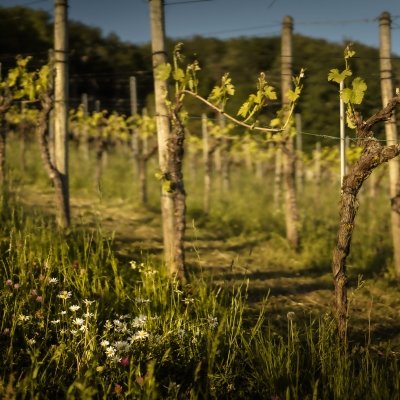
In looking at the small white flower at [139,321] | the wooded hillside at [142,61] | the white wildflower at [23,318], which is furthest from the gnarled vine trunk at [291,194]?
the wooded hillside at [142,61]

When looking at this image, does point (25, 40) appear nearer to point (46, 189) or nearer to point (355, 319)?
point (46, 189)

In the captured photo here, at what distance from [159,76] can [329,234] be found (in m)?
5.32

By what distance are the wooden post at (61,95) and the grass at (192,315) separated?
18.5 inches

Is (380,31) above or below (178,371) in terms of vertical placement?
above

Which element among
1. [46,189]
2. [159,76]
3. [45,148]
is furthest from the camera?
[46,189]

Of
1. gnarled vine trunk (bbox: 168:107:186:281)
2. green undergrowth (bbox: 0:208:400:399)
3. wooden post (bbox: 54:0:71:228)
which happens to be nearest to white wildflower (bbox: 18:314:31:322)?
green undergrowth (bbox: 0:208:400:399)

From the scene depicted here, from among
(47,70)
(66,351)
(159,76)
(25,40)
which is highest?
(25,40)

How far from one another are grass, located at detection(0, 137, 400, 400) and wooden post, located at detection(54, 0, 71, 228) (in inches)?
18.5

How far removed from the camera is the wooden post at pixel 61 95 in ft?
20.9

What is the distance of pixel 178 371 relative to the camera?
322 cm

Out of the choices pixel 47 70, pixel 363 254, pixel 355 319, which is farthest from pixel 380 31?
pixel 47 70

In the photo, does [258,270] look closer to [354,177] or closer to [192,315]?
[192,315]

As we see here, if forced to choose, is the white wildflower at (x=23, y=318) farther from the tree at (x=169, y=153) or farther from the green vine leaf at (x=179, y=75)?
the green vine leaf at (x=179, y=75)

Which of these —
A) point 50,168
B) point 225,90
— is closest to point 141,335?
point 225,90
